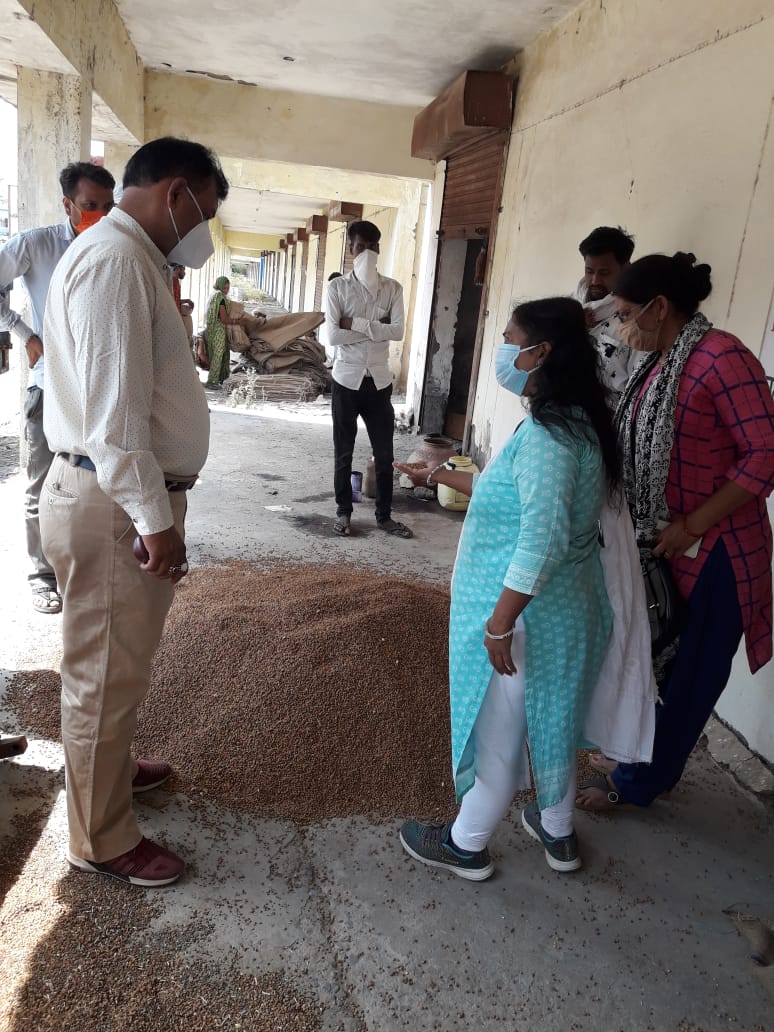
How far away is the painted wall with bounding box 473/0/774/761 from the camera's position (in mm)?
2789

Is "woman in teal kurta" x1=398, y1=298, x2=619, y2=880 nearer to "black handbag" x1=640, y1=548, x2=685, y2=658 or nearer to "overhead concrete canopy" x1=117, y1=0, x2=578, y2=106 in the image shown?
"black handbag" x1=640, y1=548, x2=685, y2=658

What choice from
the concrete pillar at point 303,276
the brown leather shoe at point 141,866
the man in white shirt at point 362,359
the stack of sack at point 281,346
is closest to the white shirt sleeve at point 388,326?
the man in white shirt at point 362,359

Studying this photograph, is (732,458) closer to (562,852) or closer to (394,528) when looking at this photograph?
(562,852)

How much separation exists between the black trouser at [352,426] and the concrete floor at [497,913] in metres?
2.67

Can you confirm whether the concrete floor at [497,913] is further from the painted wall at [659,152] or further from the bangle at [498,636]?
the bangle at [498,636]

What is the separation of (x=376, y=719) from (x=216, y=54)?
621cm

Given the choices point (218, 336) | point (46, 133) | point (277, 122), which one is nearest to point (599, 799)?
point (46, 133)

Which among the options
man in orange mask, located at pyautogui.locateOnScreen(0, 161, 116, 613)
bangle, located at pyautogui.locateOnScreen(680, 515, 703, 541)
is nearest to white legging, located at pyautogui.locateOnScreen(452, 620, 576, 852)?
bangle, located at pyautogui.locateOnScreen(680, 515, 703, 541)

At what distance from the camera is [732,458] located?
2.02 m

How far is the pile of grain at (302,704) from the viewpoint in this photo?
2334 millimetres

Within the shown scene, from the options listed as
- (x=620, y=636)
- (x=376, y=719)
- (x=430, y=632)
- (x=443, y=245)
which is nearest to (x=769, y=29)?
(x=620, y=636)

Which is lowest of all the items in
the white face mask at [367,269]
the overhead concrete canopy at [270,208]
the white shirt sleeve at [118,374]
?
the white shirt sleeve at [118,374]

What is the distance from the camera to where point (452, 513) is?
5.52 m

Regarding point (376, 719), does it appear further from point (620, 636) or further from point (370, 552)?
point (370, 552)
